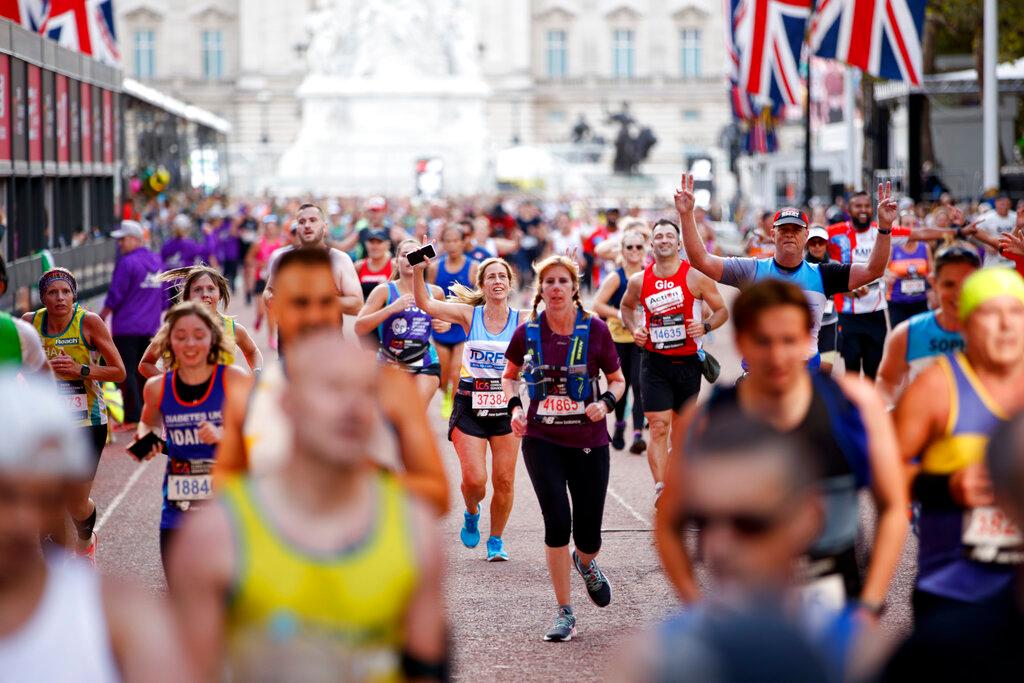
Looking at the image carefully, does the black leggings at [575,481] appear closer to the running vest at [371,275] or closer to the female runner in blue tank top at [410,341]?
the female runner in blue tank top at [410,341]

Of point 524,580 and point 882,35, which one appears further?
point 882,35

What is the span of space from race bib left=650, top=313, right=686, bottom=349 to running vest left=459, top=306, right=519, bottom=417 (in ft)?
4.61

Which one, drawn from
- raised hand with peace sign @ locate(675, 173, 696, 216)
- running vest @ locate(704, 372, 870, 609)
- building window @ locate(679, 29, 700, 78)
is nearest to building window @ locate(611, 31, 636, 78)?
building window @ locate(679, 29, 700, 78)

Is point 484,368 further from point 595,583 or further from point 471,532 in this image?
point 595,583

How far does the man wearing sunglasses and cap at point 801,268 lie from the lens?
8.74 metres

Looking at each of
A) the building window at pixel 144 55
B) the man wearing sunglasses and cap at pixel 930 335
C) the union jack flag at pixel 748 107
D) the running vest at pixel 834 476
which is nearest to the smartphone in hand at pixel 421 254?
the man wearing sunglasses and cap at pixel 930 335

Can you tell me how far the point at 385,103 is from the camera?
67.6 m

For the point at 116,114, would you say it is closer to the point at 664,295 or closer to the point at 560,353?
the point at 664,295

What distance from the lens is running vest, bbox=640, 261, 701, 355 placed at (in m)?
10.9

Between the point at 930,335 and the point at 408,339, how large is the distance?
6461mm

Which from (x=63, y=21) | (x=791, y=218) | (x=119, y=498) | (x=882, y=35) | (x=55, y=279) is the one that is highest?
(x=63, y=21)

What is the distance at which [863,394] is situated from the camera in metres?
4.53

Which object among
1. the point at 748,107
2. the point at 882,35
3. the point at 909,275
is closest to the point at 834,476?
the point at 909,275

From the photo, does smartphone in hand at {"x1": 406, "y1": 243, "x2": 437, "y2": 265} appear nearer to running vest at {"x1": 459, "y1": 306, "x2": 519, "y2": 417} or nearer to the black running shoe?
running vest at {"x1": 459, "y1": 306, "x2": 519, "y2": 417}
